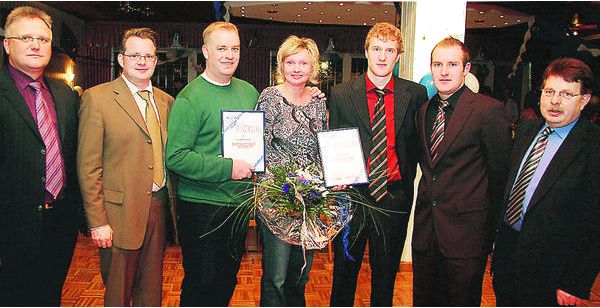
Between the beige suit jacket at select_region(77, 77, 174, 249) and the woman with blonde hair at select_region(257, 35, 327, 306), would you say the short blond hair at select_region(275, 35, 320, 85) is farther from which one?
the beige suit jacket at select_region(77, 77, 174, 249)

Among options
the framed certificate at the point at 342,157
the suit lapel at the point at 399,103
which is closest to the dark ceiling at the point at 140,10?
the suit lapel at the point at 399,103

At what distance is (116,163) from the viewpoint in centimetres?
236

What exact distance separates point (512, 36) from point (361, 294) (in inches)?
396

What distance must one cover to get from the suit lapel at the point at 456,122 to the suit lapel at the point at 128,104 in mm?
1384

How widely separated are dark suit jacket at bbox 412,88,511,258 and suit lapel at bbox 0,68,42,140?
70.6 inches

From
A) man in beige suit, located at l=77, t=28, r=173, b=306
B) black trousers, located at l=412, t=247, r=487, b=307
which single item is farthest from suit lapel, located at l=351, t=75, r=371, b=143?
man in beige suit, located at l=77, t=28, r=173, b=306

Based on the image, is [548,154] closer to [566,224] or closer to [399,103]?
[566,224]

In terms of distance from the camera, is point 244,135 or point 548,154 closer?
point 548,154

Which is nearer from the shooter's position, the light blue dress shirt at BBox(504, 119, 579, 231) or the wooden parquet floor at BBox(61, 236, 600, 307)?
the light blue dress shirt at BBox(504, 119, 579, 231)

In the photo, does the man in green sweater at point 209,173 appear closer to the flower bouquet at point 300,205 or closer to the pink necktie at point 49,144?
the flower bouquet at point 300,205

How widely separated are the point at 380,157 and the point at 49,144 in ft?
5.00

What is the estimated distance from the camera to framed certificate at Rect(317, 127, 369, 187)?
7.45 feet

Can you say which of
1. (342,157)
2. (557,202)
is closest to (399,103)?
(342,157)

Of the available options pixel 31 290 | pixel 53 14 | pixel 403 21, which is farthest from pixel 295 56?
pixel 53 14
